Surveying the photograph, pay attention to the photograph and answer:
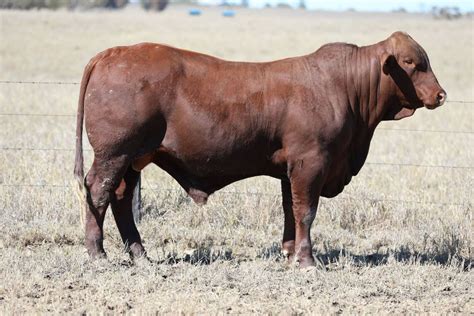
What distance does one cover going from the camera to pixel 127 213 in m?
7.76

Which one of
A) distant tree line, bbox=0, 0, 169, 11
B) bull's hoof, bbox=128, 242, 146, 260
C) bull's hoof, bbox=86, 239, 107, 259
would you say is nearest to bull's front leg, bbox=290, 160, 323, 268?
bull's hoof, bbox=128, 242, 146, 260

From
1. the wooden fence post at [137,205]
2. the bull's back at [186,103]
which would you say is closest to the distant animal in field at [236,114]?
the bull's back at [186,103]

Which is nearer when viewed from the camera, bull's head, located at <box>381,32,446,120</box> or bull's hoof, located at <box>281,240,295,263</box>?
bull's head, located at <box>381,32,446,120</box>

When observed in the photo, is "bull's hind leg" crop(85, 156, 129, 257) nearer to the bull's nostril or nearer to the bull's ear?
the bull's ear

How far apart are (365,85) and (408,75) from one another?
0.38 m

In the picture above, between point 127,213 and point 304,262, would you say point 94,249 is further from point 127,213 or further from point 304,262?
point 304,262

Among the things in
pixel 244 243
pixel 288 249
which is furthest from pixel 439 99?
pixel 244 243

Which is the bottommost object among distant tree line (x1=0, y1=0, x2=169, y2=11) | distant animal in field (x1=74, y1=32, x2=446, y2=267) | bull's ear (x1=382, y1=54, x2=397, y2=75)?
distant tree line (x1=0, y1=0, x2=169, y2=11)

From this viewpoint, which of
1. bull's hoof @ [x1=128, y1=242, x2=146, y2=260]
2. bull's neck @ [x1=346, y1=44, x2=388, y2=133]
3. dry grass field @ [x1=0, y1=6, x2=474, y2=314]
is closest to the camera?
dry grass field @ [x1=0, y1=6, x2=474, y2=314]

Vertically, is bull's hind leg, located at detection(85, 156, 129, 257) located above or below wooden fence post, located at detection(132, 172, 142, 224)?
above

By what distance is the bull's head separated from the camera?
7.47 meters

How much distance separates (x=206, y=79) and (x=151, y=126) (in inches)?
24.2

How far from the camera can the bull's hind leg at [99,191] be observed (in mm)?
7188

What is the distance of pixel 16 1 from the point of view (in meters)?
65.6
